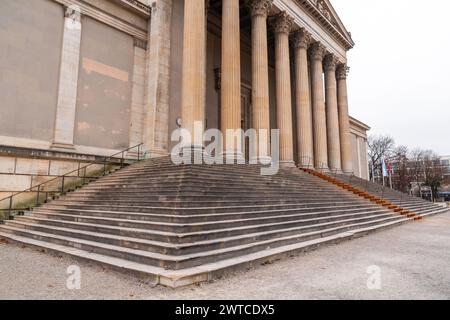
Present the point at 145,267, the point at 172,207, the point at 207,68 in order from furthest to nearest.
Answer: the point at 207,68
the point at 172,207
the point at 145,267

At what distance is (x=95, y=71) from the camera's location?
16.6 m

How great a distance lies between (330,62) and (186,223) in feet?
84.7

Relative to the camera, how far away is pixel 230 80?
16375 millimetres

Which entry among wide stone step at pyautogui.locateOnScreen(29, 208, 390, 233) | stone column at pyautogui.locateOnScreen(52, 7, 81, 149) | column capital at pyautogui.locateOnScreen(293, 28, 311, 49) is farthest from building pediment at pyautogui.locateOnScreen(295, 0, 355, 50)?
wide stone step at pyautogui.locateOnScreen(29, 208, 390, 233)

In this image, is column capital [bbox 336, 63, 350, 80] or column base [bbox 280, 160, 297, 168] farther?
column capital [bbox 336, 63, 350, 80]

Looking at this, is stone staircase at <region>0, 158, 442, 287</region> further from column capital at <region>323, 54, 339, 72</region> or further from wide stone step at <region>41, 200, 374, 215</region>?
column capital at <region>323, 54, 339, 72</region>

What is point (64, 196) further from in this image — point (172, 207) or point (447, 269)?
point (447, 269)

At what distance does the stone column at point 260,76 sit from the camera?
18281mm

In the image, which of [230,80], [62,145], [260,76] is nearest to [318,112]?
[260,76]

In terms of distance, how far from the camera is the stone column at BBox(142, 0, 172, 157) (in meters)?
17.6

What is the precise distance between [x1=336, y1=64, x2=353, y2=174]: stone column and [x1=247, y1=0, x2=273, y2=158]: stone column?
43.8 feet

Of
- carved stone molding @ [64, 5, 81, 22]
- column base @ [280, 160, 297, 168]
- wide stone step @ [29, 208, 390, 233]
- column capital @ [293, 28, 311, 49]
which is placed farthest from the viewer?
column capital @ [293, 28, 311, 49]
